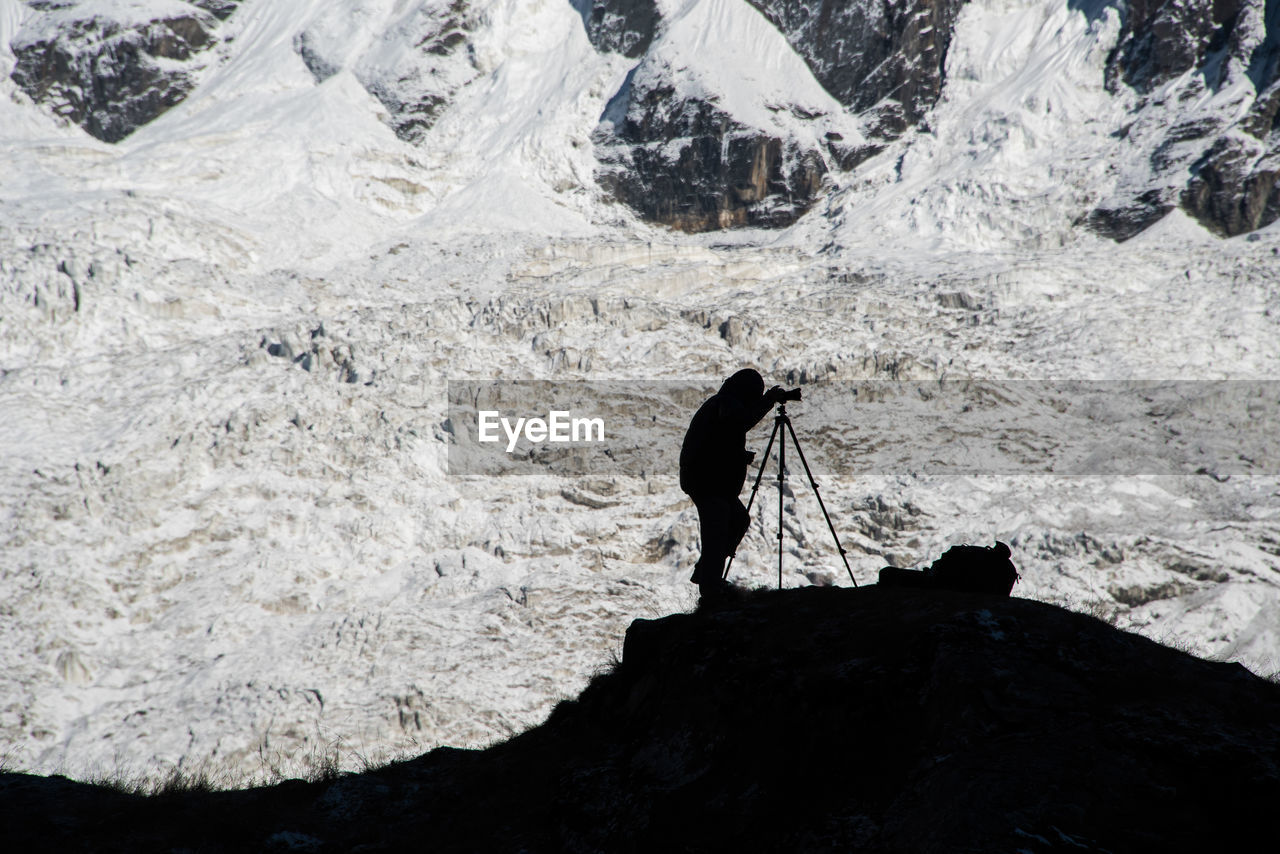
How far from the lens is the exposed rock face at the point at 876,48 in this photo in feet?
389

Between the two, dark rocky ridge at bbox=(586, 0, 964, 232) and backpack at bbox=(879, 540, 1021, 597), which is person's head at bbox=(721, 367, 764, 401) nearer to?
backpack at bbox=(879, 540, 1021, 597)

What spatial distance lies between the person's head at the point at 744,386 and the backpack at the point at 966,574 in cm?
157

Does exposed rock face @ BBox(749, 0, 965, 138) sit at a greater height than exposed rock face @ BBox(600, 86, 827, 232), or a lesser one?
greater

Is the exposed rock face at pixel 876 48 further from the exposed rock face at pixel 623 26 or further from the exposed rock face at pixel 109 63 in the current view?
the exposed rock face at pixel 109 63

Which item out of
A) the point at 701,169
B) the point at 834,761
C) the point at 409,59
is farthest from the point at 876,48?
the point at 834,761

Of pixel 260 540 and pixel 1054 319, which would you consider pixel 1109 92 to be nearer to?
pixel 1054 319

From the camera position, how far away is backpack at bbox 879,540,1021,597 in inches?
279

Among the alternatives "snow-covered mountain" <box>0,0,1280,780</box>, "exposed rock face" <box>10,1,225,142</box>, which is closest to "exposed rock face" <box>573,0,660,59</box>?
"snow-covered mountain" <box>0,0,1280,780</box>

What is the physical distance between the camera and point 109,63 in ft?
412

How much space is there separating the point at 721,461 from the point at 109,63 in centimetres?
14313

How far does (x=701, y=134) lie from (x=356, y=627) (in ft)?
272

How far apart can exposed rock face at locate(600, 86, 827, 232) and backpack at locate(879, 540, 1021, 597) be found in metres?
108

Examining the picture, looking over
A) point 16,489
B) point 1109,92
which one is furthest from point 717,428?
point 1109,92

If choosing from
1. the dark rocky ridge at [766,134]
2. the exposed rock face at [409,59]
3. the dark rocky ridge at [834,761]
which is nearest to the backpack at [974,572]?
the dark rocky ridge at [834,761]
